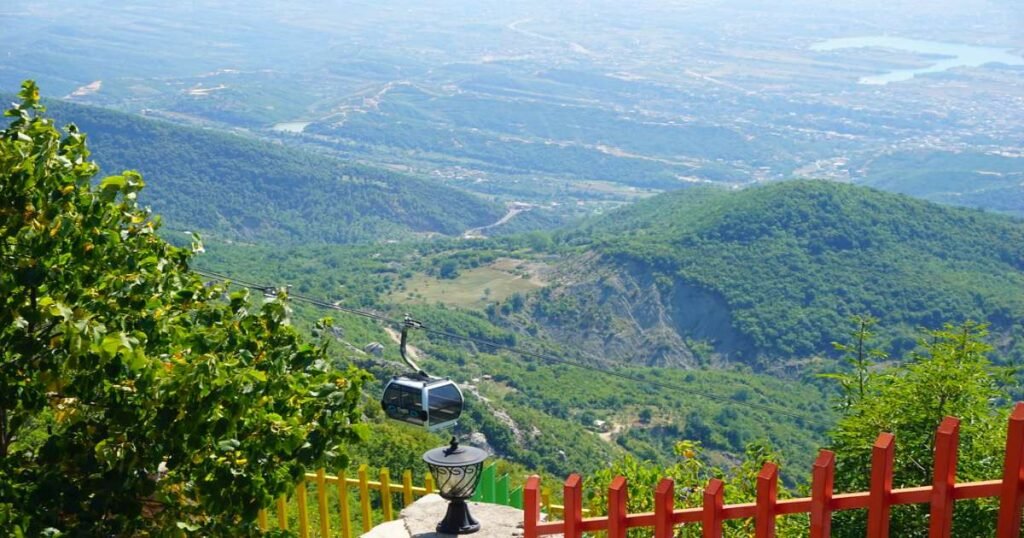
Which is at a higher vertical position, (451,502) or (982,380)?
(982,380)

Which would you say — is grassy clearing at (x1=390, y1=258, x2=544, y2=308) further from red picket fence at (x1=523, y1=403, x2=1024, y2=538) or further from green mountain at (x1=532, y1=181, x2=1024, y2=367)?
red picket fence at (x1=523, y1=403, x2=1024, y2=538)

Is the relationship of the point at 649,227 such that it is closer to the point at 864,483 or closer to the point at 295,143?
the point at 864,483

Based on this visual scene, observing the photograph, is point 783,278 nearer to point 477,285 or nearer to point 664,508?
point 477,285

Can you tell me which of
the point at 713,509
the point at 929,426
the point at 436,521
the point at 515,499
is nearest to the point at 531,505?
the point at 713,509

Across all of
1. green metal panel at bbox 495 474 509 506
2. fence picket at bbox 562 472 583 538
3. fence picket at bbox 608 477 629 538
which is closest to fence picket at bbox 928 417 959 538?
fence picket at bbox 608 477 629 538

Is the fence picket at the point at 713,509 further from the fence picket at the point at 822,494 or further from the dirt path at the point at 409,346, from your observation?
the dirt path at the point at 409,346

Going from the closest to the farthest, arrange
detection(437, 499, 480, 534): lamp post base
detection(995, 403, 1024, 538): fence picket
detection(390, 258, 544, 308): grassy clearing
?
1. detection(995, 403, 1024, 538): fence picket
2. detection(437, 499, 480, 534): lamp post base
3. detection(390, 258, 544, 308): grassy clearing

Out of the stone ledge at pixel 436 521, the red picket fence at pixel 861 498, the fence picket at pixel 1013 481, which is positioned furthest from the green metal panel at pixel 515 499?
the fence picket at pixel 1013 481

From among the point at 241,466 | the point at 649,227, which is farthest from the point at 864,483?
the point at 649,227
